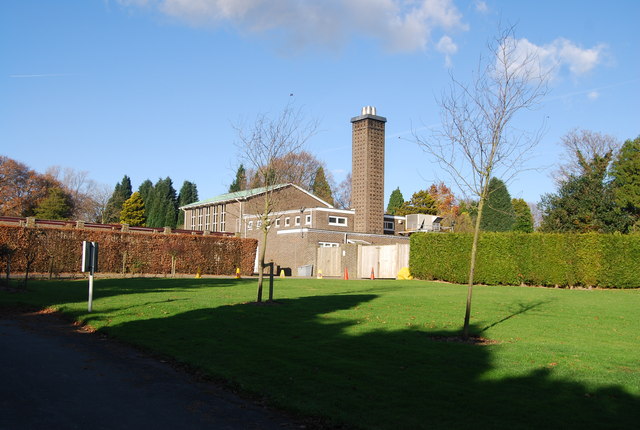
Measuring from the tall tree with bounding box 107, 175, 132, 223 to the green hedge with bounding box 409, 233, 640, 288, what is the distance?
65.4 metres

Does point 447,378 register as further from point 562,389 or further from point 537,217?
point 537,217

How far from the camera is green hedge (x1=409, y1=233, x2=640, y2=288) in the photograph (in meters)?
29.0

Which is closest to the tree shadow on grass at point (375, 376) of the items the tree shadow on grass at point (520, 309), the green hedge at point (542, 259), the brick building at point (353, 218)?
the tree shadow on grass at point (520, 309)

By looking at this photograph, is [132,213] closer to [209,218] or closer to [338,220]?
[209,218]

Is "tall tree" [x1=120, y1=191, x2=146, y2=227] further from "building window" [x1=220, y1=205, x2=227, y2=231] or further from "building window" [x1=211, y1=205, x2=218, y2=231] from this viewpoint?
"building window" [x1=220, y1=205, x2=227, y2=231]

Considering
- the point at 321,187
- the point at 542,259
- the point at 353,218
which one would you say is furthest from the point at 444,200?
the point at 542,259

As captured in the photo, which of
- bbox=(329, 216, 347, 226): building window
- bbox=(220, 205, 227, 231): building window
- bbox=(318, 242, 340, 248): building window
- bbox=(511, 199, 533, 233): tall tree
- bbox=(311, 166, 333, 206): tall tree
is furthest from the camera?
bbox=(311, 166, 333, 206): tall tree

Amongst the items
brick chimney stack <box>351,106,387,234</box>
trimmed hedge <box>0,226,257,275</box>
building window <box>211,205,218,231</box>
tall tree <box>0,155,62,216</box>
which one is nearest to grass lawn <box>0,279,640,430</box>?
trimmed hedge <box>0,226,257,275</box>

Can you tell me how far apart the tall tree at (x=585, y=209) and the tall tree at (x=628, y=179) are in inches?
25.5

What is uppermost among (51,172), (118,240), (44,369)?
(51,172)

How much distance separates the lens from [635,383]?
7656 mm

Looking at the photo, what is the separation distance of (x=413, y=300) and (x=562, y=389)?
11390mm

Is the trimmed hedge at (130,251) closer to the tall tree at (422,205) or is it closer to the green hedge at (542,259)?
the green hedge at (542,259)

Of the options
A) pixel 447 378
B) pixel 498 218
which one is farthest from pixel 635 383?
pixel 498 218
